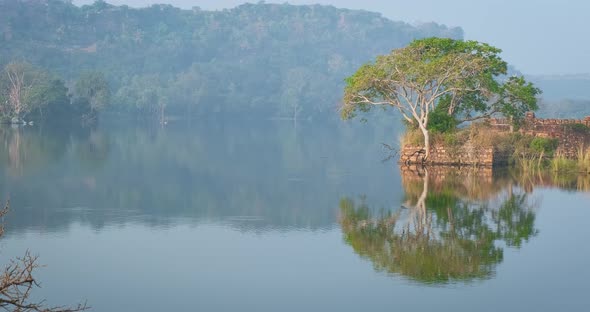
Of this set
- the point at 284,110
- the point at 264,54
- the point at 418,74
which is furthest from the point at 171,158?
the point at 264,54

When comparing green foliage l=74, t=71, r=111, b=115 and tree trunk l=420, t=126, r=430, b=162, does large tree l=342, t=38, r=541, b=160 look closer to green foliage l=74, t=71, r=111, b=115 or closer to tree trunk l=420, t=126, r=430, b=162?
tree trunk l=420, t=126, r=430, b=162

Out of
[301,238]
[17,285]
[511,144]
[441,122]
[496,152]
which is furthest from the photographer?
[511,144]

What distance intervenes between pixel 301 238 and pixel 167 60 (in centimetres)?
14564

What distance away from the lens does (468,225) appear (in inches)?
795

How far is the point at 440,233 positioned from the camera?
19.0 metres

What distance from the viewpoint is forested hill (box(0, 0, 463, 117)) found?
130 m

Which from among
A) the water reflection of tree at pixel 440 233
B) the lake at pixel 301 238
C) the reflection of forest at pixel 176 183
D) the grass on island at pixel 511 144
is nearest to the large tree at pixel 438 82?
the grass on island at pixel 511 144

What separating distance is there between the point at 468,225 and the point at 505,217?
1.79 metres

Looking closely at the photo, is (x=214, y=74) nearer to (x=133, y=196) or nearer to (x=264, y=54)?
(x=264, y=54)

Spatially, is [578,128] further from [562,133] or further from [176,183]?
[176,183]

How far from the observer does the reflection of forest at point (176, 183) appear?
2177 cm

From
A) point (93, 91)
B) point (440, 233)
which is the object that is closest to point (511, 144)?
point (440, 233)

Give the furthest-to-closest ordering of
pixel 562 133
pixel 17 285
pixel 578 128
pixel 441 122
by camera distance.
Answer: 1. pixel 578 128
2. pixel 562 133
3. pixel 441 122
4. pixel 17 285

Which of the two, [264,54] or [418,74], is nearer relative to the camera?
[418,74]
